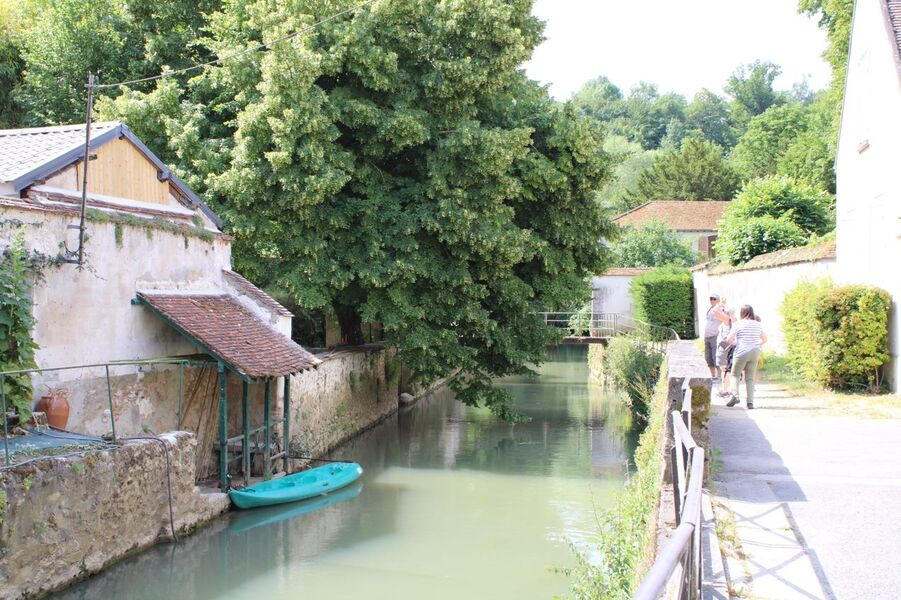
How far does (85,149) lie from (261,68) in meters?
6.49

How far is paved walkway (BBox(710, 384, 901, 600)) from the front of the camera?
233 inches

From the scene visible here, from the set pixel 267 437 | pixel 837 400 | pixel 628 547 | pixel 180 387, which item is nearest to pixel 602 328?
pixel 837 400

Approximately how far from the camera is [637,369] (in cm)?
2291

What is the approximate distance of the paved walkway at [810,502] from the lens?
19.4ft

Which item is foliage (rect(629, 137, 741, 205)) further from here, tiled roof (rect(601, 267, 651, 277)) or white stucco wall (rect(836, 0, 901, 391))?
white stucco wall (rect(836, 0, 901, 391))

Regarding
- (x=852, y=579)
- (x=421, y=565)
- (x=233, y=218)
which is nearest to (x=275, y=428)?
(x=233, y=218)

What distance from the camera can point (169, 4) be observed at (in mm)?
23953

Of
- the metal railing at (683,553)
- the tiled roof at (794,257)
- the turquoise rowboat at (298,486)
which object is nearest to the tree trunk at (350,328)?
the turquoise rowboat at (298,486)

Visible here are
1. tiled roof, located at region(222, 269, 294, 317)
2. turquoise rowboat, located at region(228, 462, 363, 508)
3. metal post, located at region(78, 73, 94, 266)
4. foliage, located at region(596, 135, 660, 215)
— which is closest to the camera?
metal post, located at region(78, 73, 94, 266)

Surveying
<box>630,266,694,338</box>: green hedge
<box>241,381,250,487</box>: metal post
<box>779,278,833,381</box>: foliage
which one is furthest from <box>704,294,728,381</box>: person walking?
<box>630,266,694,338</box>: green hedge

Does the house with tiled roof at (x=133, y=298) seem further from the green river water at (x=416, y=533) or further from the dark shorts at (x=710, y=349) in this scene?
the dark shorts at (x=710, y=349)

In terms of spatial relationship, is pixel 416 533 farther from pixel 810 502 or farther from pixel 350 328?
pixel 350 328

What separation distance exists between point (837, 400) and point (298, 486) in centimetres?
940

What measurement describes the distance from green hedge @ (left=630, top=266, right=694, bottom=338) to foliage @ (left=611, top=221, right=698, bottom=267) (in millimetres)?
7470
